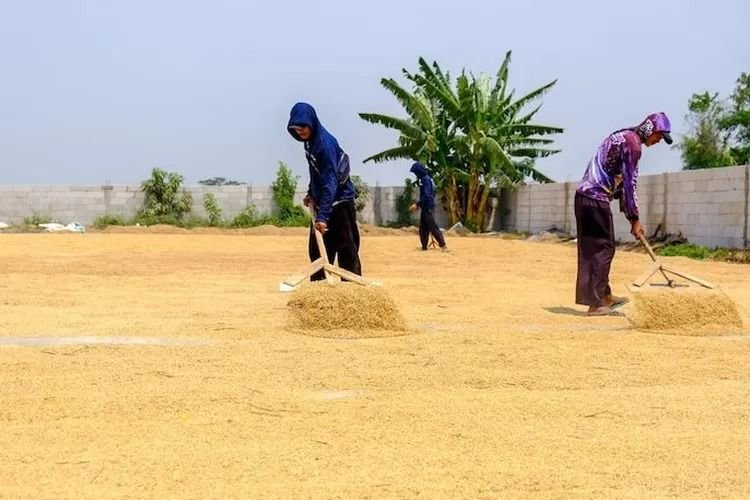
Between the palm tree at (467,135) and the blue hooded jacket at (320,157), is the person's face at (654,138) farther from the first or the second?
the palm tree at (467,135)

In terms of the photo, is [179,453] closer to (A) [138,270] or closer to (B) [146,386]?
(B) [146,386]

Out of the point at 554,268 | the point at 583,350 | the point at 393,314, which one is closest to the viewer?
the point at 583,350

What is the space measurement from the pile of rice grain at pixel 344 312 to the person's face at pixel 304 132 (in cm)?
118

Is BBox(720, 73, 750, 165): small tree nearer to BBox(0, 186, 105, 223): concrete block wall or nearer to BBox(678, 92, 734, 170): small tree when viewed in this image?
BBox(678, 92, 734, 170): small tree

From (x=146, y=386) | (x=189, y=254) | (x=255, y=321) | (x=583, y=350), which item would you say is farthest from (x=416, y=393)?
(x=189, y=254)

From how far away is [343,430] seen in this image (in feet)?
11.7

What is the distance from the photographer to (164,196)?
2777 centimetres

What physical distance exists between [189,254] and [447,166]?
45.3 ft

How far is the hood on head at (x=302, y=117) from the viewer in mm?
6648

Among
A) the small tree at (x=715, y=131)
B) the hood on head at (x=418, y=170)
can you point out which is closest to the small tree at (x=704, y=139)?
the small tree at (x=715, y=131)

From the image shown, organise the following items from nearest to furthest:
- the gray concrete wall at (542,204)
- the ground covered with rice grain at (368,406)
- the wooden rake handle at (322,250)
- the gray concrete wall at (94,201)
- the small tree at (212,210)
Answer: the ground covered with rice grain at (368,406), the wooden rake handle at (322,250), the gray concrete wall at (542,204), the gray concrete wall at (94,201), the small tree at (212,210)

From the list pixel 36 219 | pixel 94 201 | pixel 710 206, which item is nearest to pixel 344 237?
pixel 710 206

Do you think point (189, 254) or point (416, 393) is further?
point (189, 254)

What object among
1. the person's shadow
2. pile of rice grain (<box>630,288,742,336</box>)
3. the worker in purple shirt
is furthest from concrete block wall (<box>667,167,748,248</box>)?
pile of rice grain (<box>630,288,742,336</box>)
